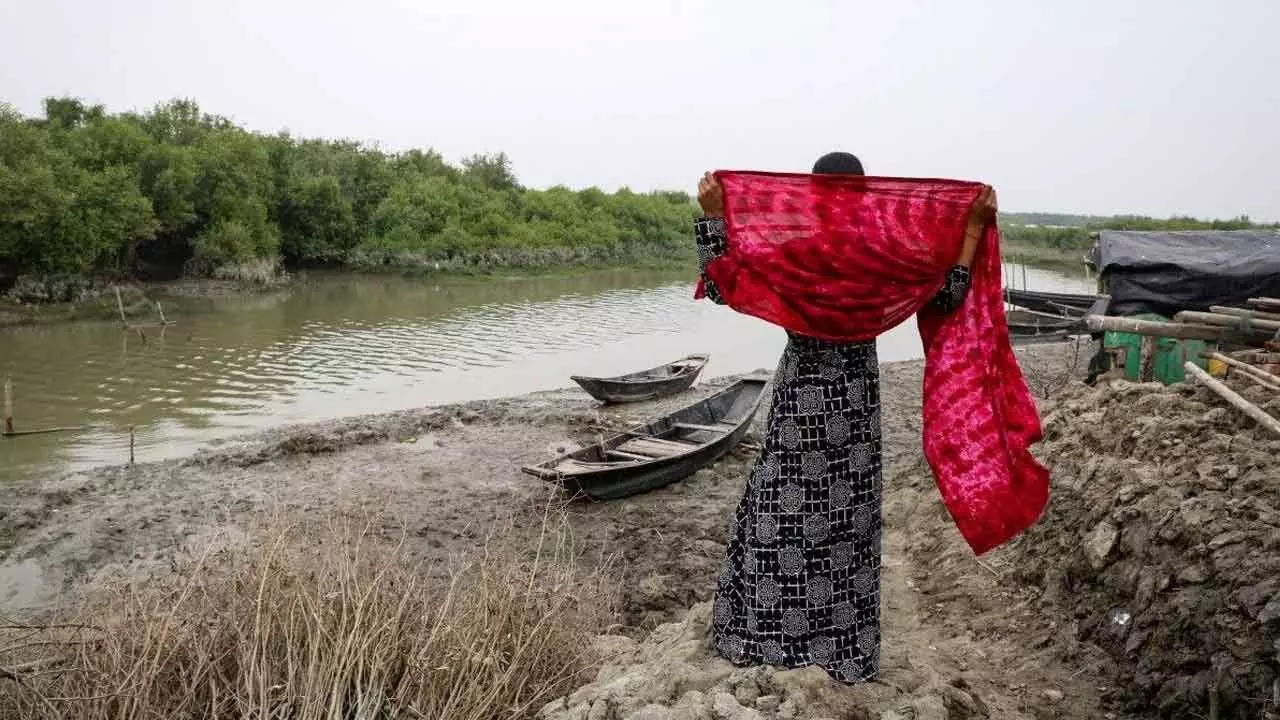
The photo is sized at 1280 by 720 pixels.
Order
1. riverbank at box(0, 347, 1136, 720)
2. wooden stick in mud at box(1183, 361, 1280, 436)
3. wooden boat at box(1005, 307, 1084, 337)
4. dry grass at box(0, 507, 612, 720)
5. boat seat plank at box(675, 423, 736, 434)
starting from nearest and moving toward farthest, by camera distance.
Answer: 1. dry grass at box(0, 507, 612, 720)
2. riverbank at box(0, 347, 1136, 720)
3. wooden stick in mud at box(1183, 361, 1280, 436)
4. boat seat plank at box(675, 423, 736, 434)
5. wooden boat at box(1005, 307, 1084, 337)

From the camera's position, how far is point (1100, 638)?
362cm

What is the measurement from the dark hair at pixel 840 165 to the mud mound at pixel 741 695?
1534mm

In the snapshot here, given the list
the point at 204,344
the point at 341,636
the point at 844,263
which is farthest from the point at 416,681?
the point at 204,344

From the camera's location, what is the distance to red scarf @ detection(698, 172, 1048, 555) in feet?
8.26

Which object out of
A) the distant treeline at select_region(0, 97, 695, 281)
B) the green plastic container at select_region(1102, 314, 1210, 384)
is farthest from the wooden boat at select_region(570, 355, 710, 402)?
the distant treeline at select_region(0, 97, 695, 281)

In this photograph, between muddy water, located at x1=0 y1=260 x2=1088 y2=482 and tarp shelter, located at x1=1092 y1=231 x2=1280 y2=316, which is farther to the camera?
muddy water, located at x1=0 y1=260 x2=1088 y2=482

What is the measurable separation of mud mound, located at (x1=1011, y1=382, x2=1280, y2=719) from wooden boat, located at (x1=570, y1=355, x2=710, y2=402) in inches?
304

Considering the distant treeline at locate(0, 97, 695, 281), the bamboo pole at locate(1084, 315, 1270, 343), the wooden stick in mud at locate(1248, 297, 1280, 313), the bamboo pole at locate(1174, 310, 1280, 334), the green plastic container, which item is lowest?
the green plastic container

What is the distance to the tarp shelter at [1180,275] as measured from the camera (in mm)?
8438

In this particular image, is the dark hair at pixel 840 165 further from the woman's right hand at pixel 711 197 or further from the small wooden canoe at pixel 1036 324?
the small wooden canoe at pixel 1036 324

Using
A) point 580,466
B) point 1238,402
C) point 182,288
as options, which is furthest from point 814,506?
point 182,288

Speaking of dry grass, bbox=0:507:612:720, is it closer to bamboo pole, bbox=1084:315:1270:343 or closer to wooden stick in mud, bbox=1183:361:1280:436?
bamboo pole, bbox=1084:315:1270:343

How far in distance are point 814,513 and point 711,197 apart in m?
1.02

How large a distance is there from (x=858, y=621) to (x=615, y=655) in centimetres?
132
